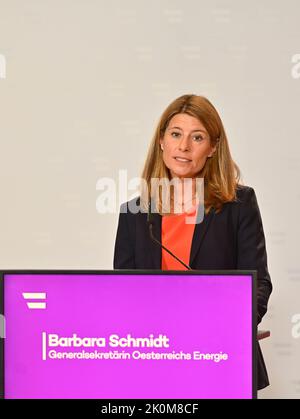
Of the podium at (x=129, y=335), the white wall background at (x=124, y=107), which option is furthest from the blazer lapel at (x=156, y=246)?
the white wall background at (x=124, y=107)

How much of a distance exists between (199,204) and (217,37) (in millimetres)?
1441

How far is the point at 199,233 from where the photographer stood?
2.33 metres

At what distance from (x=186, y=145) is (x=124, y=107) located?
3.80ft

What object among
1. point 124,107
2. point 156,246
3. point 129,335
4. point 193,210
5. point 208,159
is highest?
point 124,107

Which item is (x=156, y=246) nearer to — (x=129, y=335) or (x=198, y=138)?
(x=198, y=138)

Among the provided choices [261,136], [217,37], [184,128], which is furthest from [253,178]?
[184,128]

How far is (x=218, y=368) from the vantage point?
56.9 inches

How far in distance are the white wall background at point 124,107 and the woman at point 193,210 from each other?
1.04 meters

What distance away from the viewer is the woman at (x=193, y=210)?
2.30 m

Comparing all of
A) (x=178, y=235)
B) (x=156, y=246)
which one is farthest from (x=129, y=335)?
(x=178, y=235)

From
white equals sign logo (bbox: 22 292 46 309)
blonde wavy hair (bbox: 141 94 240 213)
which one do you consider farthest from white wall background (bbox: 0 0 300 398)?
white equals sign logo (bbox: 22 292 46 309)

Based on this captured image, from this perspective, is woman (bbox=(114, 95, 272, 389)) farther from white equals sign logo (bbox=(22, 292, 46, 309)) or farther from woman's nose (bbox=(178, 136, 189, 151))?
white equals sign logo (bbox=(22, 292, 46, 309))

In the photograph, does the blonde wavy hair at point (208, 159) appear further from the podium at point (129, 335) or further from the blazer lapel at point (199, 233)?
the podium at point (129, 335)
